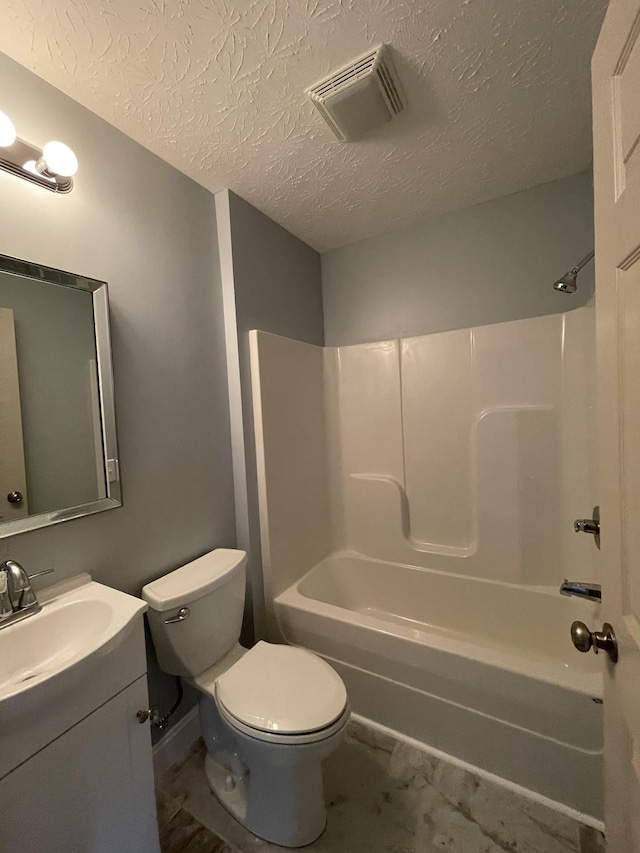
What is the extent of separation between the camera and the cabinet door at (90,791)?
728 mm

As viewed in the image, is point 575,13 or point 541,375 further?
point 541,375

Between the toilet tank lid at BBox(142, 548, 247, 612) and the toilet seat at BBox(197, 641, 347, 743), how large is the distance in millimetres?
291

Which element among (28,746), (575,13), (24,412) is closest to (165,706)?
(28,746)

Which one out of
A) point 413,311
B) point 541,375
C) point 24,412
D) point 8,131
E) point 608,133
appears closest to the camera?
point 608,133

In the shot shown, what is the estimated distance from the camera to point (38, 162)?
1.01 metres

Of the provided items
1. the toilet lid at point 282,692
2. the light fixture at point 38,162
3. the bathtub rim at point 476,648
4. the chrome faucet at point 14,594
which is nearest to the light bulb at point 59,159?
the light fixture at point 38,162

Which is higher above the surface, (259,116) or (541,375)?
(259,116)

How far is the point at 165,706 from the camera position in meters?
1.40

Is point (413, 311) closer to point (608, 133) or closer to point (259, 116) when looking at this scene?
point (259, 116)

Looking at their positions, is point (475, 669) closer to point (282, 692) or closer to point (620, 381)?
point (282, 692)

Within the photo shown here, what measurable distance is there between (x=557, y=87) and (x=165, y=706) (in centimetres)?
260

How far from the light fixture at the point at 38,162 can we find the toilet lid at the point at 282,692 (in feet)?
5.36

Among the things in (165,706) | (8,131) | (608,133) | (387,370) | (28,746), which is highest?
(8,131)

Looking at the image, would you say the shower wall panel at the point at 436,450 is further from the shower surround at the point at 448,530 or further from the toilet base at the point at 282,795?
the toilet base at the point at 282,795
